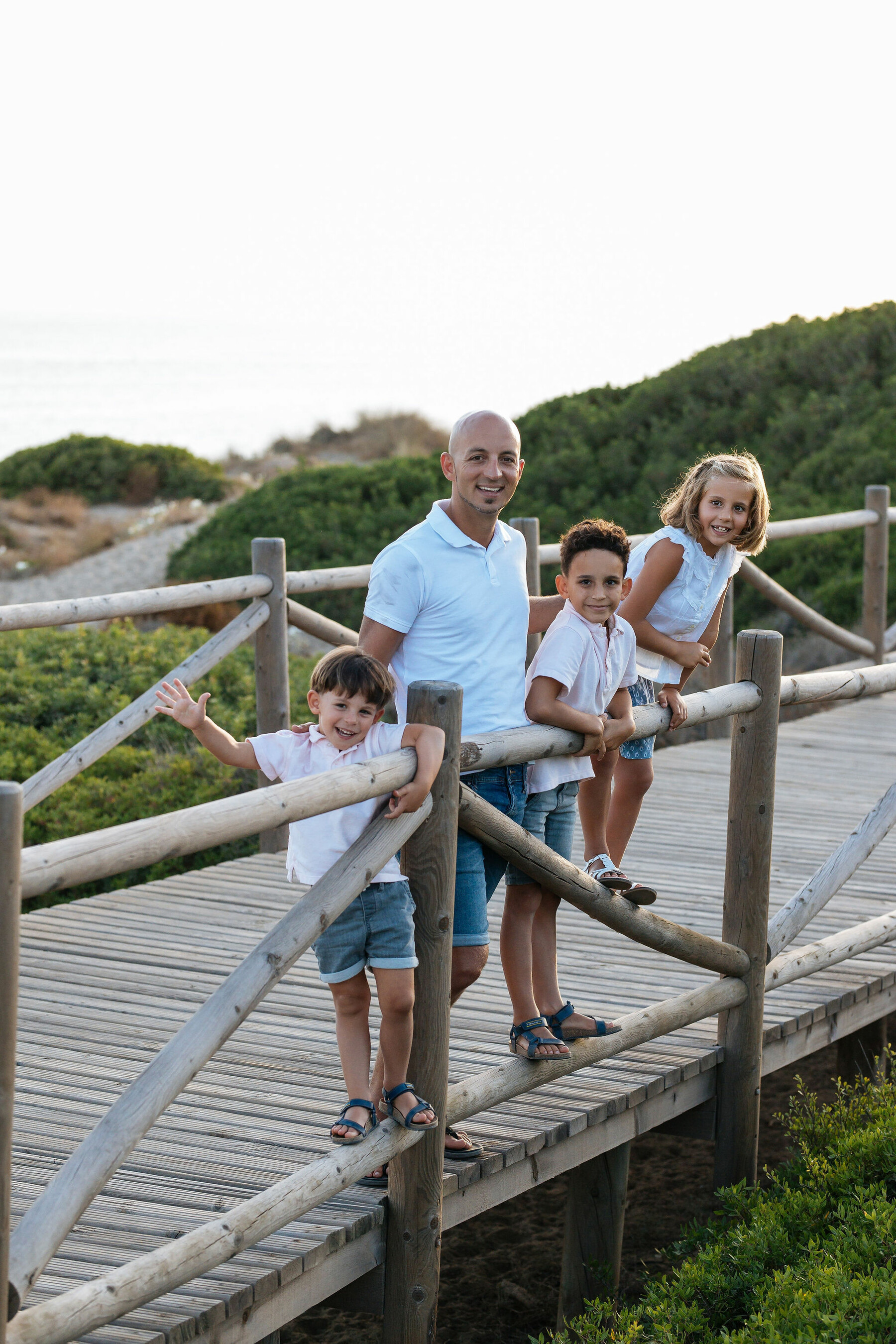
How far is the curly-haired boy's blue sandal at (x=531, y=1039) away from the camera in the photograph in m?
3.41

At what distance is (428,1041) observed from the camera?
3107 mm

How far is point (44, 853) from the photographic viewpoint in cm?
204

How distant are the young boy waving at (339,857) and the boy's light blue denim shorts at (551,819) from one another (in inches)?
15.8

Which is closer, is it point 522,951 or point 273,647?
point 522,951

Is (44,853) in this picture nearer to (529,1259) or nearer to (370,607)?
(370,607)

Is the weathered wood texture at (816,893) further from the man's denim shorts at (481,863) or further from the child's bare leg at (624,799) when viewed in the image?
the man's denim shorts at (481,863)

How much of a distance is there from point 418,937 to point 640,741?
52.3 inches

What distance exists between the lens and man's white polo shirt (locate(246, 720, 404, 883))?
118 inches

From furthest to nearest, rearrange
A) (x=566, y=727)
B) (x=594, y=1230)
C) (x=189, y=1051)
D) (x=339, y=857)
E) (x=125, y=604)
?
(x=125, y=604) < (x=594, y=1230) < (x=566, y=727) < (x=339, y=857) < (x=189, y=1051)

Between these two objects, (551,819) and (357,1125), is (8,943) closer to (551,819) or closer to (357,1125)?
(357,1125)

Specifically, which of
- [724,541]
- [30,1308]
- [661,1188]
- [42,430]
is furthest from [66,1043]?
[42,430]

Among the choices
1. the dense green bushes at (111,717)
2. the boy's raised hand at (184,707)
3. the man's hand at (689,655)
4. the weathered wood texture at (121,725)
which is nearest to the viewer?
the boy's raised hand at (184,707)

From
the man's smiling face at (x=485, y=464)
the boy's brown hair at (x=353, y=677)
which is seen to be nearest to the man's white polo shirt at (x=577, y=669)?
the man's smiling face at (x=485, y=464)

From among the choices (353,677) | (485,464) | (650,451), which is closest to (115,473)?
(650,451)
